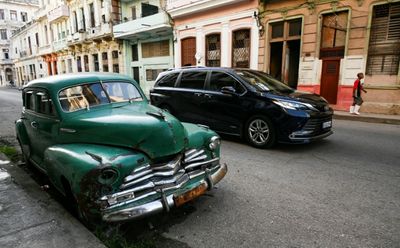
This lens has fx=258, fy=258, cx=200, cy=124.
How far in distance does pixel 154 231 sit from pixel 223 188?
4.48 ft

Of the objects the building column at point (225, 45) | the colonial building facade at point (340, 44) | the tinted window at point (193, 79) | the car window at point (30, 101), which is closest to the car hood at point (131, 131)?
the car window at point (30, 101)

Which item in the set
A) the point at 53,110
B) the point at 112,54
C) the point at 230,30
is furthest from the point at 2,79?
the point at 53,110

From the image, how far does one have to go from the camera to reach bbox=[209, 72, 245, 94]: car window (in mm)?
6223

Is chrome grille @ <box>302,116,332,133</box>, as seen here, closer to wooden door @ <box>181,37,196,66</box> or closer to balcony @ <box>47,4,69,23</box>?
wooden door @ <box>181,37,196,66</box>

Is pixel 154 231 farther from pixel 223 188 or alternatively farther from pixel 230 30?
pixel 230 30

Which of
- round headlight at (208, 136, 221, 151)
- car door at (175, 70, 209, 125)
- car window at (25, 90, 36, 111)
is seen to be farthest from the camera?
car door at (175, 70, 209, 125)

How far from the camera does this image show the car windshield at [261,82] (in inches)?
243

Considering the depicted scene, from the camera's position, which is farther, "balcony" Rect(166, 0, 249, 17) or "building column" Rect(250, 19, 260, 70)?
"balcony" Rect(166, 0, 249, 17)

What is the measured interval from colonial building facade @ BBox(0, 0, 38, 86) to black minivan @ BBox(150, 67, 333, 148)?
5913 centimetres

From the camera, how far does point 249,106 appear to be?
600 centimetres

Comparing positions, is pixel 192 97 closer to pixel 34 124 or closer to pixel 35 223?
pixel 34 124

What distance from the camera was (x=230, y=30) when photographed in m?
15.3

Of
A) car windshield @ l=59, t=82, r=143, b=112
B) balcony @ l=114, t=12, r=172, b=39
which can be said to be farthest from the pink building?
car windshield @ l=59, t=82, r=143, b=112

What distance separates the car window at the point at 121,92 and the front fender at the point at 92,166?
3.70 feet
